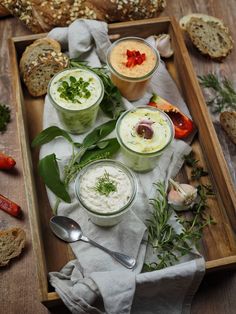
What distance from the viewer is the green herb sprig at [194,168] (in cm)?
259

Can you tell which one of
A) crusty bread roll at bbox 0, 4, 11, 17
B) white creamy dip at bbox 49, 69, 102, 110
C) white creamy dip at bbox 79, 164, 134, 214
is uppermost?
crusty bread roll at bbox 0, 4, 11, 17

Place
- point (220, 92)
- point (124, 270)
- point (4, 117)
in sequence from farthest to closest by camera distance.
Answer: point (220, 92) → point (4, 117) → point (124, 270)

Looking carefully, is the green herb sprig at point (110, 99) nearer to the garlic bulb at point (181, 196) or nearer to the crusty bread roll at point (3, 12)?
the garlic bulb at point (181, 196)

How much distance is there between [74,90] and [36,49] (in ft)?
1.40

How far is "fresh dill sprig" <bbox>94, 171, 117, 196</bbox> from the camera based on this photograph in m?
2.25

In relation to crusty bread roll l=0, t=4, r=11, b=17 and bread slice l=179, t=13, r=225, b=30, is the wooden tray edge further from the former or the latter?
bread slice l=179, t=13, r=225, b=30

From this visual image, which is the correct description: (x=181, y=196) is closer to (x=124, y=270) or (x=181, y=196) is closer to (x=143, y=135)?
(x=143, y=135)

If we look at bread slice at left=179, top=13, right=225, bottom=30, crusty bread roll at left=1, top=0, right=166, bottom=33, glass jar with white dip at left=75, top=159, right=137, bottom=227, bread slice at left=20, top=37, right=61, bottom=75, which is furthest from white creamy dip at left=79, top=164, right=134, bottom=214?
bread slice at left=179, top=13, right=225, bottom=30

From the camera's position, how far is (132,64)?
8.99 feet

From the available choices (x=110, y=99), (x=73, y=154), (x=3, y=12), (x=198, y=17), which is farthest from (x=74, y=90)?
(x=198, y=17)

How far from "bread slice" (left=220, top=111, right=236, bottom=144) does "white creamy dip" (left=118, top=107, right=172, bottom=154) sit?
0.43m

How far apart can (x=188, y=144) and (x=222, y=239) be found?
1.95 feet

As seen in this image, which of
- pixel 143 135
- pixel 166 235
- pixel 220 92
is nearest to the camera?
pixel 166 235

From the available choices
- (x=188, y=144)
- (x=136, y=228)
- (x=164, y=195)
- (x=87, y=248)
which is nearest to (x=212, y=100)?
(x=188, y=144)
